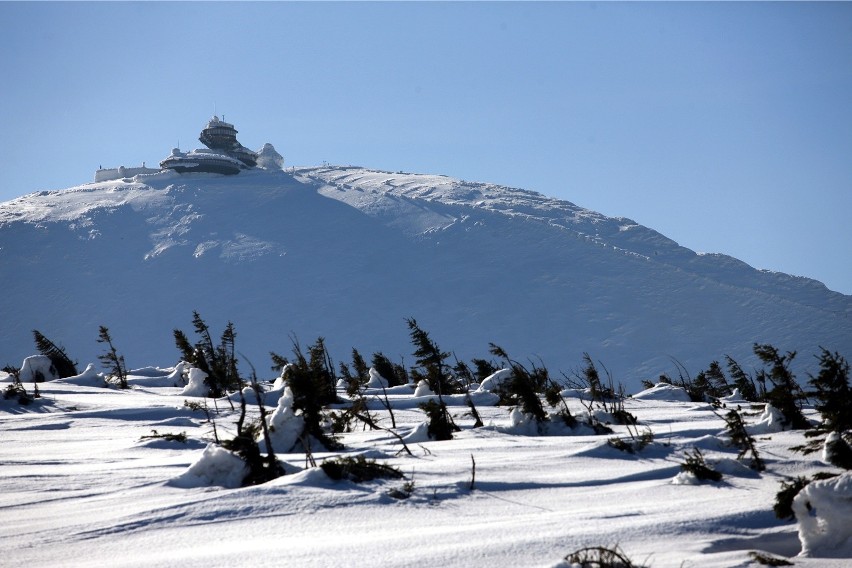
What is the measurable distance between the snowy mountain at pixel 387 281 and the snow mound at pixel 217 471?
33.6 m

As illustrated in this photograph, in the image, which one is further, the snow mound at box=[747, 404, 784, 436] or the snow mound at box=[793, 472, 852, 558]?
the snow mound at box=[747, 404, 784, 436]

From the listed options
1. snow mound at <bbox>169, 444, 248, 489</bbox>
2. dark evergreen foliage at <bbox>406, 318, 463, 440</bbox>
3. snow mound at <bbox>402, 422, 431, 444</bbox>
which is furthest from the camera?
dark evergreen foliage at <bbox>406, 318, 463, 440</bbox>

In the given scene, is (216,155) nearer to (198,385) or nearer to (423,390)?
(198,385)

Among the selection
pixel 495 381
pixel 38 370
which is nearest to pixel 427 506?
pixel 495 381

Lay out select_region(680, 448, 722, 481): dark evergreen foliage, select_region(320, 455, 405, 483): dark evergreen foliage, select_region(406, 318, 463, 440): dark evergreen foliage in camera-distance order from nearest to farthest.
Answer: select_region(320, 455, 405, 483): dark evergreen foliage, select_region(680, 448, 722, 481): dark evergreen foliage, select_region(406, 318, 463, 440): dark evergreen foliage

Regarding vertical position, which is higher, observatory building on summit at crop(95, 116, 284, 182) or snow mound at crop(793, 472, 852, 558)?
observatory building on summit at crop(95, 116, 284, 182)

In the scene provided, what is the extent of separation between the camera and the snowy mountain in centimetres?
4397

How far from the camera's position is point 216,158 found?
7606 cm

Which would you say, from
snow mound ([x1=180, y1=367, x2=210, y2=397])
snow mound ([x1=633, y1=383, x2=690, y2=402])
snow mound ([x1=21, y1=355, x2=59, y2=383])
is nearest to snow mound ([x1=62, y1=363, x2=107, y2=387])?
snow mound ([x1=21, y1=355, x2=59, y2=383])

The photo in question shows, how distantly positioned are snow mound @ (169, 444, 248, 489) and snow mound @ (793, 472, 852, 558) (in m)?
2.98

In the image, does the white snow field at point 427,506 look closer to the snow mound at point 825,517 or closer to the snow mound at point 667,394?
the snow mound at point 825,517

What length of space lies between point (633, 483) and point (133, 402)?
21.1 feet

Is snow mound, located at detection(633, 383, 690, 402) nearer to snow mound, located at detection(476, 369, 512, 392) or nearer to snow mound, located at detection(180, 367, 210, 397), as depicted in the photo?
snow mound, located at detection(476, 369, 512, 392)

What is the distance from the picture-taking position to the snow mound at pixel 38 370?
472 inches
